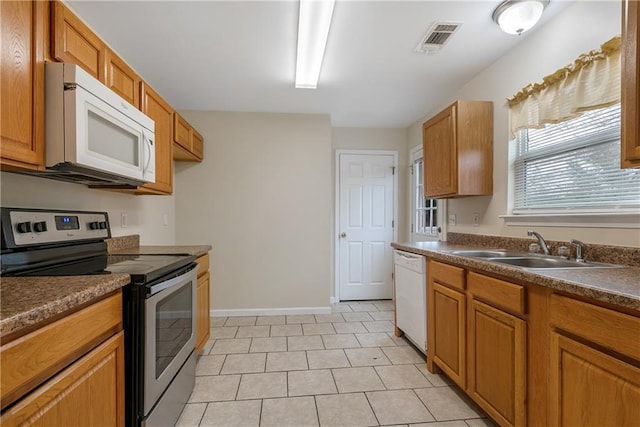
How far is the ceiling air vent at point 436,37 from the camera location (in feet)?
6.58

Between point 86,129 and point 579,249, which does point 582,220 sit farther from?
point 86,129

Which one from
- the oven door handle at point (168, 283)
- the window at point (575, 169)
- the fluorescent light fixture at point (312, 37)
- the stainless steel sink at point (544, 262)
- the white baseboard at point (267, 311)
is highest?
the fluorescent light fixture at point (312, 37)

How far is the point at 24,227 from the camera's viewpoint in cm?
140

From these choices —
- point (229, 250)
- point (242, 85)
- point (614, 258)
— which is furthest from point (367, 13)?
point (229, 250)

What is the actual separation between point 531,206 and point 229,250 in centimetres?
305

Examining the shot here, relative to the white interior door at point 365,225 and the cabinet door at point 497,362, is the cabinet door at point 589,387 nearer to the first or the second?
the cabinet door at point 497,362

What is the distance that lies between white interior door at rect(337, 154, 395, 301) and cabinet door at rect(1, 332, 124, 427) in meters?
3.22

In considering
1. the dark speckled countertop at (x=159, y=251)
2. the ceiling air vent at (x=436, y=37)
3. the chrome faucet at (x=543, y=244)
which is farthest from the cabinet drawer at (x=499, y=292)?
the dark speckled countertop at (x=159, y=251)

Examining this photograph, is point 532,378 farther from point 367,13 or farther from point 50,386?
point 367,13

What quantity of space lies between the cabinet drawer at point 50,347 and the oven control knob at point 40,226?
0.64 m

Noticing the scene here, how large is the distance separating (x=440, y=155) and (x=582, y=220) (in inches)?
48.0

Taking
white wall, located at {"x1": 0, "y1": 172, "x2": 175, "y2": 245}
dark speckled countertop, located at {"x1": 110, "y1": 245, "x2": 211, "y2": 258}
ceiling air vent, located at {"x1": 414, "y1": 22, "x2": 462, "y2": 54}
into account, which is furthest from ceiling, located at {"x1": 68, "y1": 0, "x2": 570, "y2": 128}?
dark speckled countertop, located at {"x1": 110, "y1": 245, "x2": 211, "y2": 258}

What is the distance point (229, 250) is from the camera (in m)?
3.65

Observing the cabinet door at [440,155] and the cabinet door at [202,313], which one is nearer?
the cabinet door at [202,313]
